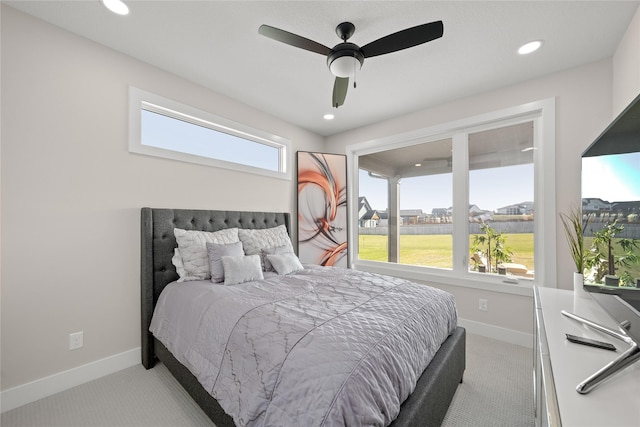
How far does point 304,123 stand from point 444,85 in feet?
6.49

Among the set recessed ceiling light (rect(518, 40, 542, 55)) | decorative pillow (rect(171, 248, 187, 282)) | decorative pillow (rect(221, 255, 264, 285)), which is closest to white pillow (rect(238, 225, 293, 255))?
decorative pillow (rect(221, 255, 264, 285))

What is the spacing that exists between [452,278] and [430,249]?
0.46 meters

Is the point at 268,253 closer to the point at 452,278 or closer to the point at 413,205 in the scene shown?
the point at 413,205

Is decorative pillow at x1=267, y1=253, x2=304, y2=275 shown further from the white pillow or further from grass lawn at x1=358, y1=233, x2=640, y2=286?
grass lawn at x1=358, y1=233, x2=640, y2=286

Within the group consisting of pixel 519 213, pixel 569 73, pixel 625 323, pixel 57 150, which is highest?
pixel 569 73

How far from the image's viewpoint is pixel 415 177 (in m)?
3.69

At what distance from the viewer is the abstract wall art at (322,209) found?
156 inches

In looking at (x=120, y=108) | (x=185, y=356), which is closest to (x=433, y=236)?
(x=185, y=356)

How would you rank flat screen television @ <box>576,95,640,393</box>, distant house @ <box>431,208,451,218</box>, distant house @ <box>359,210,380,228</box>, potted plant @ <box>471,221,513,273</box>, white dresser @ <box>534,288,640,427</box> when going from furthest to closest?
distant house @ <box>359,210,380,228</box>
distant house @ <box>431,208,451,218</box>
potted plant @ <box>471,221,513,273</box>
flat screen television @ <box>576,95,640,393</box>
white dresser @ <box>534,288,640,427</box>

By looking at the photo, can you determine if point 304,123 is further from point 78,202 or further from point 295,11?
point 78,202

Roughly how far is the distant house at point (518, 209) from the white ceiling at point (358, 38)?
1.33 m

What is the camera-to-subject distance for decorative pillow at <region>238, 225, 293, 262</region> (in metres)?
2.78

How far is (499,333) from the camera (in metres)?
2.86

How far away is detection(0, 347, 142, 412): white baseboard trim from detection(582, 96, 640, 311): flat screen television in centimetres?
331
